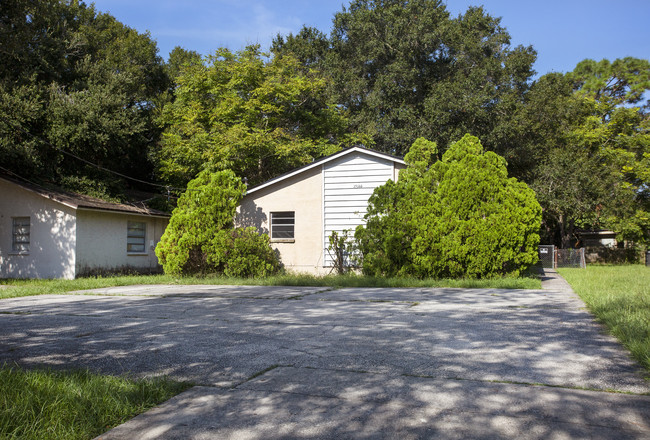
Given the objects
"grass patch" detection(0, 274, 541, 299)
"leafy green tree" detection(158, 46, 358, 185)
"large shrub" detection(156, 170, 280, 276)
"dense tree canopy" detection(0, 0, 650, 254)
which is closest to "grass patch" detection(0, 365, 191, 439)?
"grass patch" detection(0, 274, 541, 299)

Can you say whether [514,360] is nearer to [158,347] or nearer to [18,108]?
[158,347]

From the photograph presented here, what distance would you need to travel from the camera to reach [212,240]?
1530 cm

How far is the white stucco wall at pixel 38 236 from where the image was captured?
56.0 feet

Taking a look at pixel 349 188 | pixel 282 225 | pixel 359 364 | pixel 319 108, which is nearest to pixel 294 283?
pixel 282 225

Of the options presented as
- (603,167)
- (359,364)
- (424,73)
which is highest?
(424,73)

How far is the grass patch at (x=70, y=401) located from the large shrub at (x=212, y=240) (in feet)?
36.2

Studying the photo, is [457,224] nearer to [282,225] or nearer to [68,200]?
[282,225]

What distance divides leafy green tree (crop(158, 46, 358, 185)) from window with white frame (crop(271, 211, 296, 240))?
6991 mm

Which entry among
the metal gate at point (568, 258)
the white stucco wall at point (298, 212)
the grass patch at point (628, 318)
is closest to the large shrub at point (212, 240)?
the white stucco wall at point (298, 212)

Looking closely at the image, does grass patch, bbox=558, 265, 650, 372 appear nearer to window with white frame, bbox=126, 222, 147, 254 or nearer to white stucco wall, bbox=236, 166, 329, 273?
white stucco wall, bbox=236, 166, 329, 273

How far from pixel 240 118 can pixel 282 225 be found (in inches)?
409

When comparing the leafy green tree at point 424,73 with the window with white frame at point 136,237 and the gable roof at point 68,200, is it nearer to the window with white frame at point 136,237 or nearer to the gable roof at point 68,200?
the window with white frame at point 136,237

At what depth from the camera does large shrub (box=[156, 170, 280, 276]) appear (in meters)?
15.2

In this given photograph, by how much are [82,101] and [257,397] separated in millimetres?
20266
